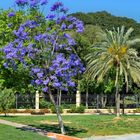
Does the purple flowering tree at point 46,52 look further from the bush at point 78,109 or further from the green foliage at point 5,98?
the bush at point 78,109


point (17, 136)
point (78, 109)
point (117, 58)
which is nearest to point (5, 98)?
point (117, 58)

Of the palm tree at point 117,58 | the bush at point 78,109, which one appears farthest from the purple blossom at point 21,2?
the bush at point 78,109

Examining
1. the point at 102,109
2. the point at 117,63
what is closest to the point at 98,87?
the point at 102,109

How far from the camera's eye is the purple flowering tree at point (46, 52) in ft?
70.8

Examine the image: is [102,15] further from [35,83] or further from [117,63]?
[35,83]

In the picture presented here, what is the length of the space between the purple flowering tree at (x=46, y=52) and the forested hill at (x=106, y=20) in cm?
5306

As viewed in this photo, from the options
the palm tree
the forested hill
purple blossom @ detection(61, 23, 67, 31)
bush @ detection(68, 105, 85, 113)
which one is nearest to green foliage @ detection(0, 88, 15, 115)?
the palm tree

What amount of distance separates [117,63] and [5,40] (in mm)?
17786

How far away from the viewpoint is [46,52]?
72.2 feet

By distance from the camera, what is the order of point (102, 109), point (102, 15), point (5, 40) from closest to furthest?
1. point (5, 40)
2. point (102, 109)
3. point (102, 15)

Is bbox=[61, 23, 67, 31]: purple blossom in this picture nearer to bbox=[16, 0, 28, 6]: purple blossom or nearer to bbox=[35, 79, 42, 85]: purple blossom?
bbox=[16, 0, 28, 6]: purple blossom

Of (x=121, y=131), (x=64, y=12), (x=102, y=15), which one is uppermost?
(x=102, y=15)

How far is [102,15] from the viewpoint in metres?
81.4

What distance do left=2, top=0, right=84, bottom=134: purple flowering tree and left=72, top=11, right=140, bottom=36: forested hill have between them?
53.1 metres
